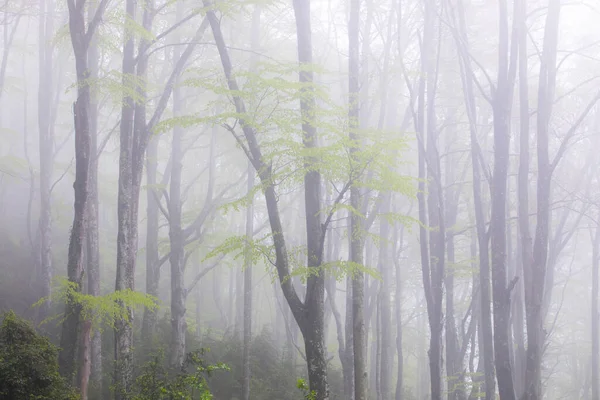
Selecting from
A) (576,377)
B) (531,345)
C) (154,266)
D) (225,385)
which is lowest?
(576,377)

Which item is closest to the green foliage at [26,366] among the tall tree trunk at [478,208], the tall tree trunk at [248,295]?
the tall tree trunk at [248,295]

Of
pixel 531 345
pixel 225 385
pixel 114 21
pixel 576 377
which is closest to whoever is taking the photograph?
pixel 531 345

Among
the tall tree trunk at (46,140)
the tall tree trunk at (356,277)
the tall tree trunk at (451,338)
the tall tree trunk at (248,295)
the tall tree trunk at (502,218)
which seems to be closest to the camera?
the tall tree trunk at (502,218)

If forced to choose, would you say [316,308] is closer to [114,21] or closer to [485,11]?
[114,21]

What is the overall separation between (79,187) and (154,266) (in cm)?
574

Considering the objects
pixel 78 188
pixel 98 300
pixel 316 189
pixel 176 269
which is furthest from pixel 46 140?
pixel 316 189

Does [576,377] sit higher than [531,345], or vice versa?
[531,345]

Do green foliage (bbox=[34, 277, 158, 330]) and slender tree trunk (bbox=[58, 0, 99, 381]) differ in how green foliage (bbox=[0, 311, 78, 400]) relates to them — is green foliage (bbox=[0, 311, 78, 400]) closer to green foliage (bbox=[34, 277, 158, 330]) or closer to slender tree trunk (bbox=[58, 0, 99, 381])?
green foliage (bbox=[34, 277, 158, 330])

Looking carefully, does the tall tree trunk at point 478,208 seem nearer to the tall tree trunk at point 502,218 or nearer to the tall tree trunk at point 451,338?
the tall tree trunk at point 502,218

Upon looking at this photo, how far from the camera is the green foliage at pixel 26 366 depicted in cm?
528

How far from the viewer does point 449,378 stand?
32.2ft

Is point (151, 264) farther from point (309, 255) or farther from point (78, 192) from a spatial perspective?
point (309, 255)

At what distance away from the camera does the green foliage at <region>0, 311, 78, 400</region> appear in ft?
17.3

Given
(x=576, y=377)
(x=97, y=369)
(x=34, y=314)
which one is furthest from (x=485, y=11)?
(x=576, y=377)
